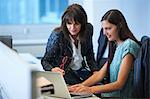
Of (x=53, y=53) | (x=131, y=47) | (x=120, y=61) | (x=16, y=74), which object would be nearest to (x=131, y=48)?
(x=131, y=47)

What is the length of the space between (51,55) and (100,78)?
40cm

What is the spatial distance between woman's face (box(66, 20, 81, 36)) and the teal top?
0.33 metres

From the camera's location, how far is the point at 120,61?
1947 mm

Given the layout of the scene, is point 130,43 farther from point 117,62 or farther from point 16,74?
point 16,74

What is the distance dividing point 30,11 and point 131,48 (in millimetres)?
2134

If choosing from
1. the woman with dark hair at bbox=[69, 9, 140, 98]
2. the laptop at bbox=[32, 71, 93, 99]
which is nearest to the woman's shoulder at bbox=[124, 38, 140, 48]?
the woman with dark hair at bbox=[69, 9, 140, 98]

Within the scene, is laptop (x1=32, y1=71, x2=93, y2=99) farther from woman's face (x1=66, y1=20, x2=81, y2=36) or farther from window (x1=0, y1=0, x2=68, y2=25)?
window (x1=0, y1=0, x2=68, y2=25)

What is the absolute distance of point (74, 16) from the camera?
6.88 ft

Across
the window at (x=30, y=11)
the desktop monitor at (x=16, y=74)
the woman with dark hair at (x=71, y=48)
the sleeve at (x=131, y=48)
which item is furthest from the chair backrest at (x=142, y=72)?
the window at (x=30, y=11)

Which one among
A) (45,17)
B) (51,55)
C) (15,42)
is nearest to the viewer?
(51,55)

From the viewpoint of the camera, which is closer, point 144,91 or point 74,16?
point 144,91

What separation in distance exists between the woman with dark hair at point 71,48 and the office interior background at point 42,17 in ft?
4.21

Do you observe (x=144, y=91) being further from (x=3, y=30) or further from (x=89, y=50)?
(x=3, y=30)

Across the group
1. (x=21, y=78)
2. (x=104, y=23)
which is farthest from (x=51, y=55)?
(x=21, y=78)
